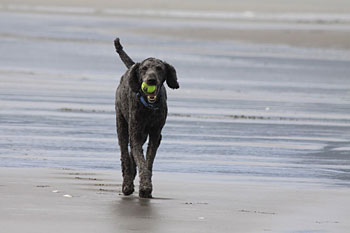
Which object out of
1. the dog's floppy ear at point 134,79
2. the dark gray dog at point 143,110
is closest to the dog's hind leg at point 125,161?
the dark gray dog at point 143,110

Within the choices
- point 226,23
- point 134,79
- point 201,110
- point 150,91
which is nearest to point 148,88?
point 150,91

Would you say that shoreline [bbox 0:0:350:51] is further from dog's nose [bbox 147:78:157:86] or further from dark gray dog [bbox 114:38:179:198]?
dog's nose [bbox 147:78:157:86]

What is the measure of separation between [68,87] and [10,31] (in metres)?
21.1

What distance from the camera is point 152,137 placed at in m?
10.0

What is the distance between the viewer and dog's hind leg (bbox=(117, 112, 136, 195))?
974 cm

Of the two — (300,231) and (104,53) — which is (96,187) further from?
(104,53)

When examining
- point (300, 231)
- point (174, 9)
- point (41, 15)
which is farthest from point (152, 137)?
point (174, 9)

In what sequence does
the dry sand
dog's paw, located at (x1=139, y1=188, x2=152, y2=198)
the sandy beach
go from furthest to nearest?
dog's paw, located at (x1=139, y1=188, x2=152, y2=198) → the sandy beach → the dry sand

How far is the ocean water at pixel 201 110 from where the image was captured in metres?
11.9

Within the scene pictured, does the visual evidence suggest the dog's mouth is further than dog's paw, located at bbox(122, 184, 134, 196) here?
No

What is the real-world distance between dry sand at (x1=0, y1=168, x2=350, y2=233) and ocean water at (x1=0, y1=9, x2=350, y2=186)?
78 cm

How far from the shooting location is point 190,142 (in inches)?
535

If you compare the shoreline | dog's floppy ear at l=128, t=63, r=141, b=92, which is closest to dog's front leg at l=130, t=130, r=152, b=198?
dog's floppy ear at l=128, t=63, r=141, b=92

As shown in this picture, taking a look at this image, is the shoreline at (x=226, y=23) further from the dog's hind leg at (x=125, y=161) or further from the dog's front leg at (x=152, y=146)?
the dog's front leg at (x=152, y=146)
